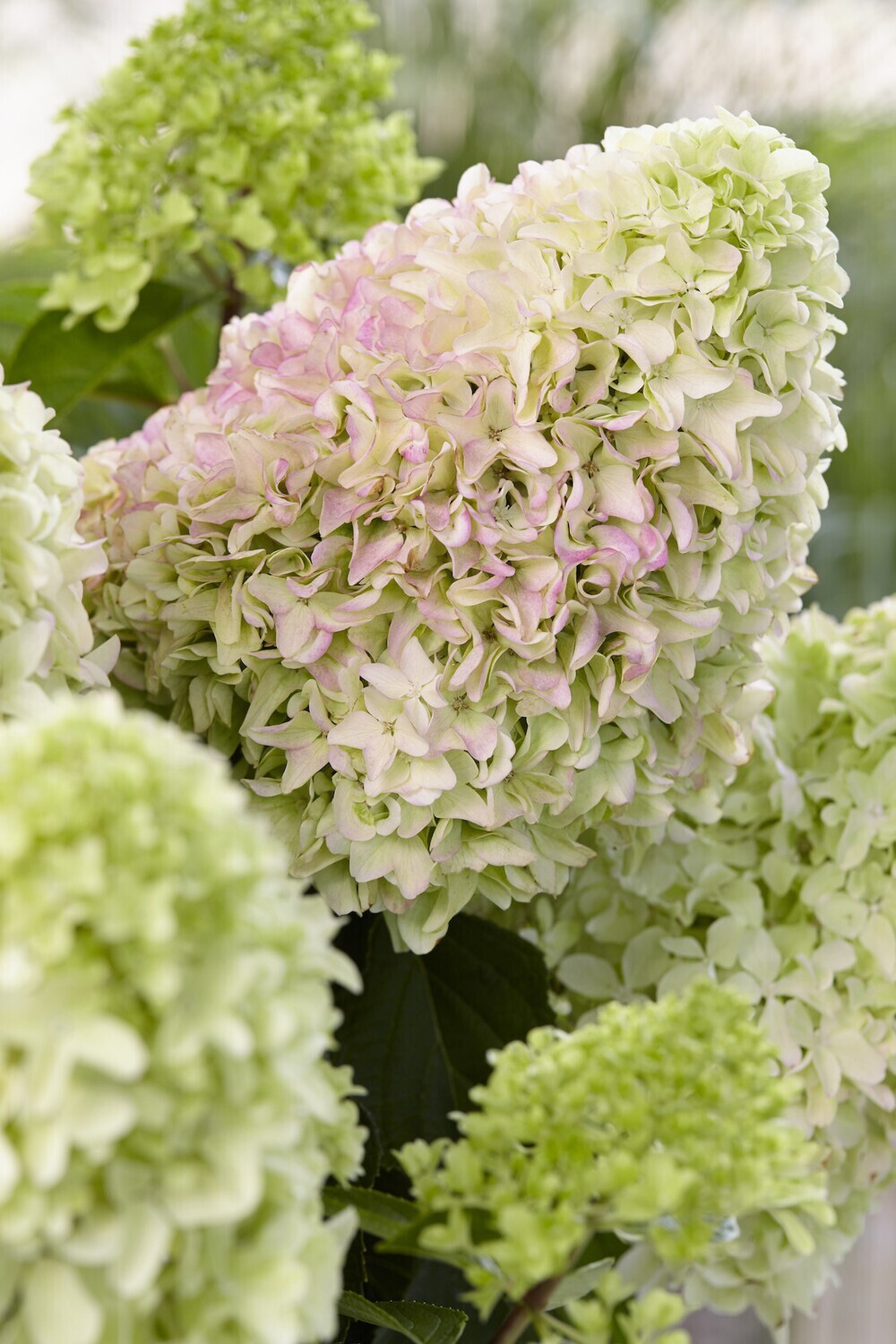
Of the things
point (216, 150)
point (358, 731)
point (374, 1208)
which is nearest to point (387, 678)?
point (358, 731)

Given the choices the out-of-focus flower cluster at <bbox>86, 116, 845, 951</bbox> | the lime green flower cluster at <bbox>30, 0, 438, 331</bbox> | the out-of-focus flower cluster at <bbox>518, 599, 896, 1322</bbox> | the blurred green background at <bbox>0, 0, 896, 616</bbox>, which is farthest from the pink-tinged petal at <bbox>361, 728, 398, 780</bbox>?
the blurred green background at <bbox>0, 0, 896, 616</bbox>

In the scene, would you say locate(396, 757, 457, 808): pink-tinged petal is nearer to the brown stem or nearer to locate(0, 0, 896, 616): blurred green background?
the brown stem

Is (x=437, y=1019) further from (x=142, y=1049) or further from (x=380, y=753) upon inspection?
(x=142, y=1049)

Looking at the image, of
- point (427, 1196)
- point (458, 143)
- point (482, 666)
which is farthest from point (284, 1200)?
point (458, 143)

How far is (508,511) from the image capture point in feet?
1.12

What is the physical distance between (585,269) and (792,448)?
0.07m

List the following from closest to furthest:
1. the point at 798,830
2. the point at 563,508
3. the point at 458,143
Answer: the point at 563,508 < the point at 798,830 < the point at 458,143

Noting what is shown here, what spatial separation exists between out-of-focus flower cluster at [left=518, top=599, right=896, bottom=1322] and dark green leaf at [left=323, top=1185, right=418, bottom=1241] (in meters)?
0.15

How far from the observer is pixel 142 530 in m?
0.38

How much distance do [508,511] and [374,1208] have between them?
0.17 meters

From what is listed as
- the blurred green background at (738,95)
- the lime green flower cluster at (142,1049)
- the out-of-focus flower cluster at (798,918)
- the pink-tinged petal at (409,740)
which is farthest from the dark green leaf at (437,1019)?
the blurred green background at (738,95)

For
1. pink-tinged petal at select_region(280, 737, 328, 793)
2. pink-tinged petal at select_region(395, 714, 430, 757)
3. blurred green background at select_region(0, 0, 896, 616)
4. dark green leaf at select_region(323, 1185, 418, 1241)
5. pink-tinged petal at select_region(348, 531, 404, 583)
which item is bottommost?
dark green leaf at select_region(323, 1185, 418, 1241)

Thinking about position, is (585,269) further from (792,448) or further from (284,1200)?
(284,1200)

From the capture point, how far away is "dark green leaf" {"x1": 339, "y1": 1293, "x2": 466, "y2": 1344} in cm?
31
